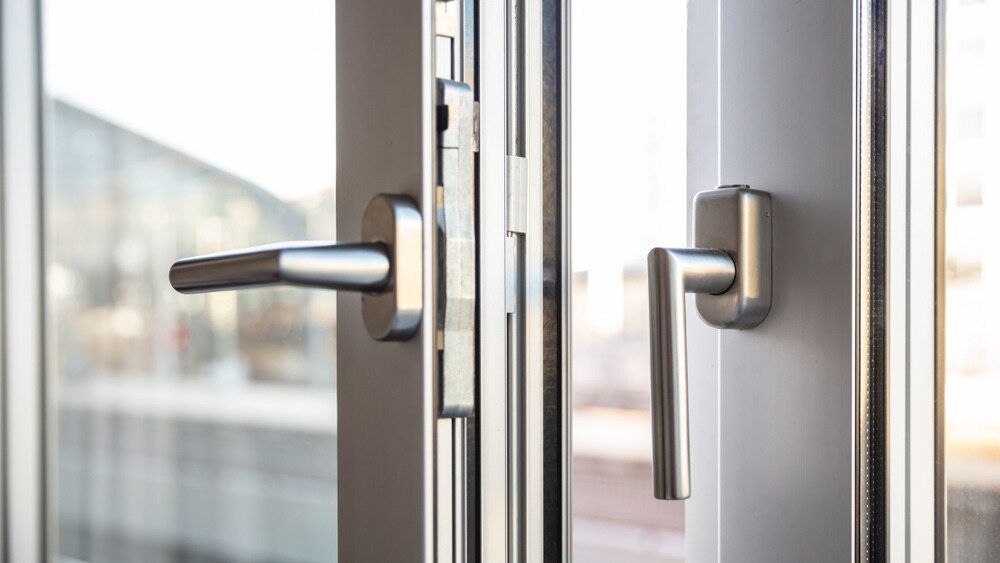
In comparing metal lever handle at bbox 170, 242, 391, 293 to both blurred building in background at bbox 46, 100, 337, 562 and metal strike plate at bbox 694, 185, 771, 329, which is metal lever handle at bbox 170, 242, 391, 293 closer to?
metal strike plate at bbox 694, 185, 771, 329

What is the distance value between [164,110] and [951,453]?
876mm

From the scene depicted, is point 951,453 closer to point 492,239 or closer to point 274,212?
point 492,239

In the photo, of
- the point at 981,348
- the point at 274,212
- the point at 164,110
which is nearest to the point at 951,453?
the point at 981,348

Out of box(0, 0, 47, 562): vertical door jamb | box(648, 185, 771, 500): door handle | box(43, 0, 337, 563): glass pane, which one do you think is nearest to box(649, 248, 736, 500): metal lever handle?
box(648, 185, 771, 500): door handle

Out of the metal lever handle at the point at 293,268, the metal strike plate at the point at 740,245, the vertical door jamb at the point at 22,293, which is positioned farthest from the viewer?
the vertical door jamb at the point at 22,293

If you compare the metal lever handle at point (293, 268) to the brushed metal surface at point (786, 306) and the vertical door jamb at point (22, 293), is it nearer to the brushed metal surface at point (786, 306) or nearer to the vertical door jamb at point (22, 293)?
the brushed metal surface at point (786, 306)

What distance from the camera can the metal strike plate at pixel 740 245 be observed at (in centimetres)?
39

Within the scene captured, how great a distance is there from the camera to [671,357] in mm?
361

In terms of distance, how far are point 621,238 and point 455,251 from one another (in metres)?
0.17

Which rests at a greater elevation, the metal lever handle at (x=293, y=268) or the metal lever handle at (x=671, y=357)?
the metal lever handle at (x=293, y=268)

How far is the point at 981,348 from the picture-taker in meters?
0.44

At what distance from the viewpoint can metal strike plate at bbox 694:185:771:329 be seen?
39cm

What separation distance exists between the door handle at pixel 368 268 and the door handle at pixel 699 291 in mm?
112

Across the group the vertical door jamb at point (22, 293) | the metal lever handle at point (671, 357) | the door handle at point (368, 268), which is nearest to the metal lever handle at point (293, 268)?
the door handle at point (368, 268)
